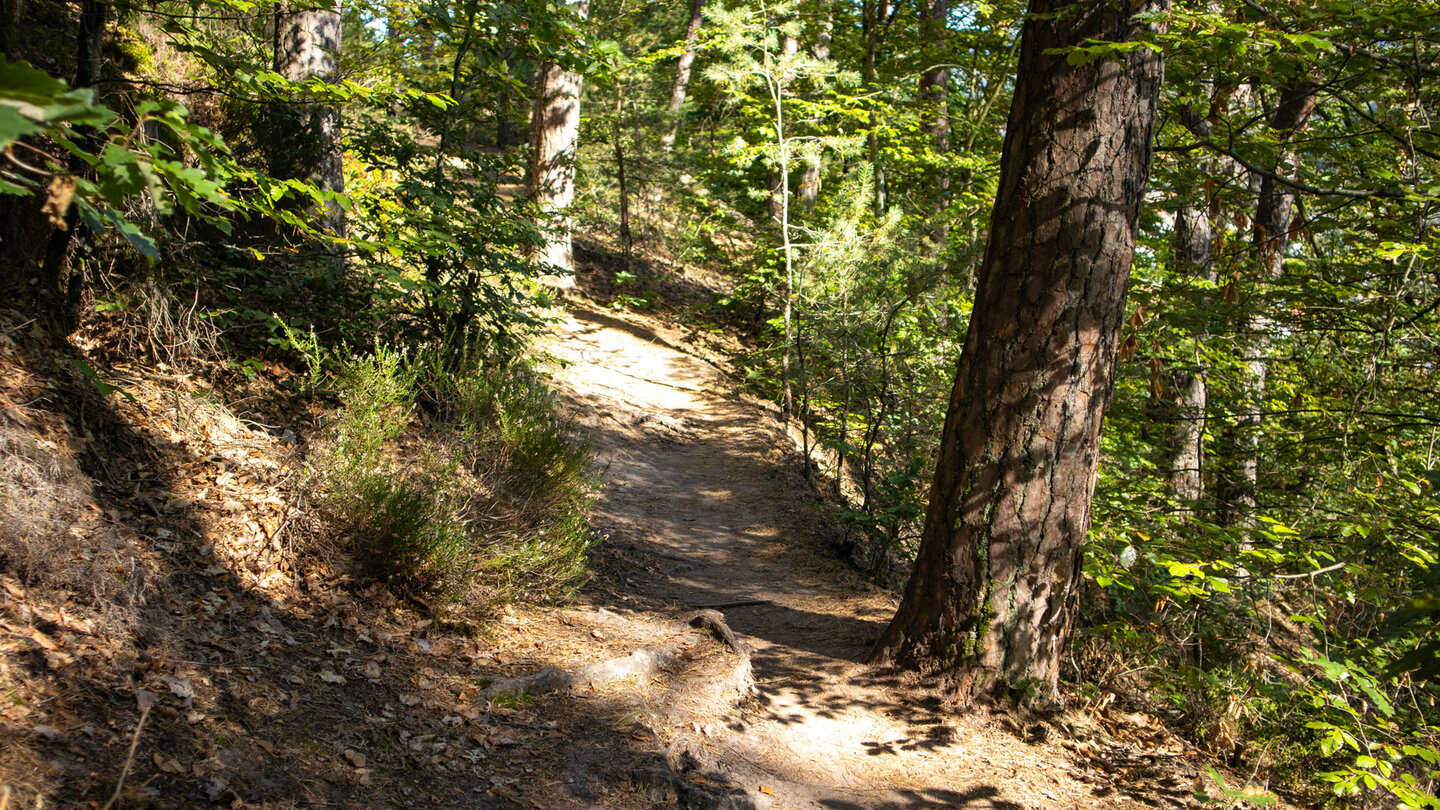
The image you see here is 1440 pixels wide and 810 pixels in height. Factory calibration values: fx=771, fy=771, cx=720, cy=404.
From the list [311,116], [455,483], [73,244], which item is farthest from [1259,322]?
[73,244]

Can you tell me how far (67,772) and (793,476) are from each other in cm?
742

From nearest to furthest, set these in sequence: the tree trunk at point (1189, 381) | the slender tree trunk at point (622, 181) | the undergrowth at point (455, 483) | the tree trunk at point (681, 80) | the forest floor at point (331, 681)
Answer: the forest floor at point (331, 681) < the undergrowth at point (455, 483) < the tree trunk at point (1189, 381) < the slender tree trunk at point (622, 181) < the tree trunk at point (681, 80)

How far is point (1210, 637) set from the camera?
5.18 metres

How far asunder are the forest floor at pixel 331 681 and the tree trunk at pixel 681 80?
11759 millimetres

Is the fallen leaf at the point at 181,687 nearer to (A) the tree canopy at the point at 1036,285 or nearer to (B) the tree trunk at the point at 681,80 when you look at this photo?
(A) the tree canopy at the point at 1036,285

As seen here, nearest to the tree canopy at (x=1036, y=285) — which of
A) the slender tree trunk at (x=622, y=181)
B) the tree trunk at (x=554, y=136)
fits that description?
the tree trunk at (x=554, y=136)

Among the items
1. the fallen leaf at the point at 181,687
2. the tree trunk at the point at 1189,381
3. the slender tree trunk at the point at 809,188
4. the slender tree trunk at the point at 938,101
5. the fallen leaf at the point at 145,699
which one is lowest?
the fallen leaf at the point at 181,687

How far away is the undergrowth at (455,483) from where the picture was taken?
13.3 feet

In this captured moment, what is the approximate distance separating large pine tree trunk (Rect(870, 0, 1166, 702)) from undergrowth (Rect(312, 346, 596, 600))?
7.58ft

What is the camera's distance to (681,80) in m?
18.1

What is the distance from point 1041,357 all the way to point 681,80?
16078 millimetres

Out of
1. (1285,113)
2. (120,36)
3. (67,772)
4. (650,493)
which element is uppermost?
(1285,113)

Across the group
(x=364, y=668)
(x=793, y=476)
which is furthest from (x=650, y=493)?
(x=364, y=668)

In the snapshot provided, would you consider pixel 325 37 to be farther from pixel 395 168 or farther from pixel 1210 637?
pixel 1210 637
